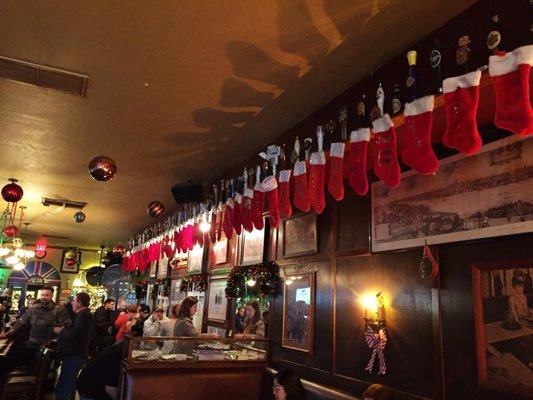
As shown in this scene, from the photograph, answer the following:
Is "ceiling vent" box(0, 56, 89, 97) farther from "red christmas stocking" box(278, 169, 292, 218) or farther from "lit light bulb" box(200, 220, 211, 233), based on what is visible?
"lit light bulb" box(200, 220, 211, 233)

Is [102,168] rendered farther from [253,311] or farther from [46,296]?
[46,296]

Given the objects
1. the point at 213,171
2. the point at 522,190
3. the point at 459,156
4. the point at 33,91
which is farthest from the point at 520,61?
the point at 213,171

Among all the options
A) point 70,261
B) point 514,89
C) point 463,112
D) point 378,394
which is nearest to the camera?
point 514,89

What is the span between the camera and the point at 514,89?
212cm

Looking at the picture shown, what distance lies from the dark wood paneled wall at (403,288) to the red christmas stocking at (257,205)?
727 millimetres

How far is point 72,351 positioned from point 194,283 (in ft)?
8.52

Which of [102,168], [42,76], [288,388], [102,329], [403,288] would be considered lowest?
[102,329]

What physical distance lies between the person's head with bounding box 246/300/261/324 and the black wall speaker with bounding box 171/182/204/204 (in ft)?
6.10

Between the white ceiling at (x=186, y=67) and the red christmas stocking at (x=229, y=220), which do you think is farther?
the red christmas stocking at (x=229, y=220)

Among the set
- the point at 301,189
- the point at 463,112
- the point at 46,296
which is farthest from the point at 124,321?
the point at 463,112

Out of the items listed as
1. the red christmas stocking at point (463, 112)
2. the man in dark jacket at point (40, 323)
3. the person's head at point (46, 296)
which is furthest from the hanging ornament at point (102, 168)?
the red christmas stocking at point (463, 112)

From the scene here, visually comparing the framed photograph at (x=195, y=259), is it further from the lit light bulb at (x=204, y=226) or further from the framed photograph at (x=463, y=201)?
the framed photograph at (x=463, y=201)

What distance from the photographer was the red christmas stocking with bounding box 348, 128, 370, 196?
296cm

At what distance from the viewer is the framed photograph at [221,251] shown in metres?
6.99
